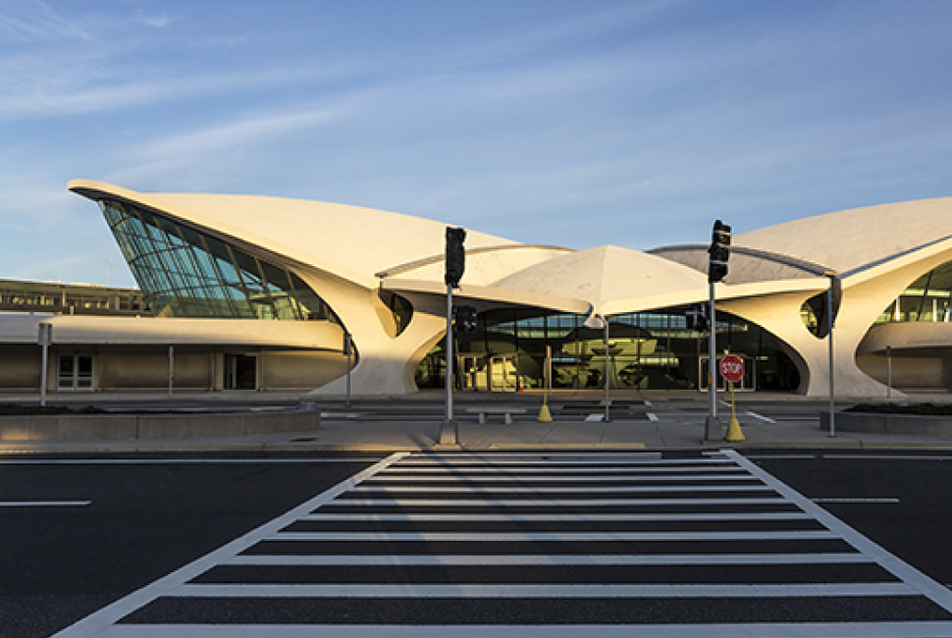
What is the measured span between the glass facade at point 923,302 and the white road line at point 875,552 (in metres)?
36.6

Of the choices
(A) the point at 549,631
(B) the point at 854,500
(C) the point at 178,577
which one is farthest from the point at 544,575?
(B) the point at 854,500

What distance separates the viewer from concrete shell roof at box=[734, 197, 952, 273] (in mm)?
44219

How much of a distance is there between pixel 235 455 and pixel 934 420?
16.5m

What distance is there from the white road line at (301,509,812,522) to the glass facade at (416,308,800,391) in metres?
33.4

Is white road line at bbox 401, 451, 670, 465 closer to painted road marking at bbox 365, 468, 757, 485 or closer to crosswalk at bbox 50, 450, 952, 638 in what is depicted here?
painted road marking at bbox 365, 468, 757, 485

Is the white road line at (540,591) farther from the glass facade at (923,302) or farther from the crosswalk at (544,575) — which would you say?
the glass facade at (923,302)

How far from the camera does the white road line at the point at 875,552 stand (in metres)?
6.17

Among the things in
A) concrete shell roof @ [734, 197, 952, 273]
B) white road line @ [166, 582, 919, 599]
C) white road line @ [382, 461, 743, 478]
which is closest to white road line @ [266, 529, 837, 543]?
white road line @ [166, 582, 919, 599]

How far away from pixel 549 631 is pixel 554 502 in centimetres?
509

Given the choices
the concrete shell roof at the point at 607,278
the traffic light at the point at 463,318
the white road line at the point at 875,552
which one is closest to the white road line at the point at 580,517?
the white road line at the point at 875,552

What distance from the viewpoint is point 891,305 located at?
42.6 meters

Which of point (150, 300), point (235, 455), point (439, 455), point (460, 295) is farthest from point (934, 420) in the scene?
point (150, 300)

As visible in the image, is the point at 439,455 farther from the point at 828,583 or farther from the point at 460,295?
the point at 460,295

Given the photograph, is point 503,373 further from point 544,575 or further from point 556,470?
point 544,575
